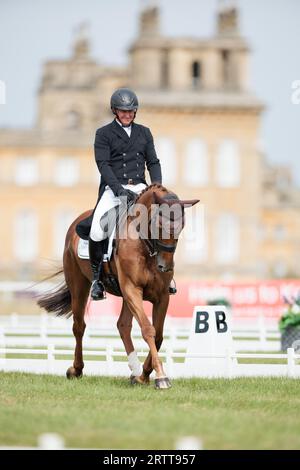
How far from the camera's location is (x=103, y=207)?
12336mm

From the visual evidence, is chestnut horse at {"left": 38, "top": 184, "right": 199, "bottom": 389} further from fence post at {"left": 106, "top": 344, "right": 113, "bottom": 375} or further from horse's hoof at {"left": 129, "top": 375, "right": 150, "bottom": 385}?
fence post at {"left": 106, "top": 344, "right": 113, "bottom": 375}

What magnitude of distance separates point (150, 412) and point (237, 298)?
71.7 ft

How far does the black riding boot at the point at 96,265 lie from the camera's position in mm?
12352

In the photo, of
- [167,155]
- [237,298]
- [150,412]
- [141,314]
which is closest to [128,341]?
[141,314]

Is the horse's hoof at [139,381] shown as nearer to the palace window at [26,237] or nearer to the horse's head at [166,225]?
the horse's head at [166,225]

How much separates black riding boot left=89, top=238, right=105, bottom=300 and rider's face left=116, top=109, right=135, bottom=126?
1289mm

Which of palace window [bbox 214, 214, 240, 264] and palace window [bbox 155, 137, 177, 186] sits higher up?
palace window [bbox 155, 137, 177, 186]

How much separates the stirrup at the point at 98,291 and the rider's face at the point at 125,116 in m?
1.70

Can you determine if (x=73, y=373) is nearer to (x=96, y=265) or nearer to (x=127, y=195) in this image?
(x=96, y=265)

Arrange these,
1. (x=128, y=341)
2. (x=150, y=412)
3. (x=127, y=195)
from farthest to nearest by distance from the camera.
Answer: (x=128, y=341) < (x=127, y=195) < (x=150, y=412)

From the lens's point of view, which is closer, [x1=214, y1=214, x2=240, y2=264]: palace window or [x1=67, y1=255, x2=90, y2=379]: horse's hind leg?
[x1=67, y1=255, x2=90, y2=379]: horse's hind leg

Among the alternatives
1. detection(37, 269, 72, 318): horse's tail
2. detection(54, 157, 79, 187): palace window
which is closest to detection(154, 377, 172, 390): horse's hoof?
detection(37, 269, 72, 318): horse's tail

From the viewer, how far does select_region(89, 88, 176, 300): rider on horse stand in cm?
1230

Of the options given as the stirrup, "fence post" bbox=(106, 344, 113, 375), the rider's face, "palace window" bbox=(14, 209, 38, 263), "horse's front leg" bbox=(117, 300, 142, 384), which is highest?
the rider's face
